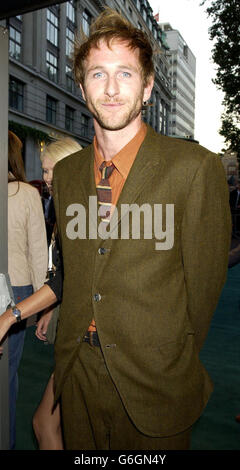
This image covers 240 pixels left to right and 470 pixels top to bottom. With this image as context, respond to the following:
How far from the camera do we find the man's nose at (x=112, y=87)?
5.17 feet

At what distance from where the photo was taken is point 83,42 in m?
1.77

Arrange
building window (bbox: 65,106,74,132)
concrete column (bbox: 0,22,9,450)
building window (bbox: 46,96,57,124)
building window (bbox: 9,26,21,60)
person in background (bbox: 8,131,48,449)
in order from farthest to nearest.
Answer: building window (bbox: 65,106,74,132)
building window (bbox: 46,96,57,124)
building window (bbox: 9,26,21,60)
person in background (bbox: 8,131,48,449)
concrete column (bbox: 0,22,9,450)

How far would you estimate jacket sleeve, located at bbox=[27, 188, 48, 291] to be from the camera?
2.85 m

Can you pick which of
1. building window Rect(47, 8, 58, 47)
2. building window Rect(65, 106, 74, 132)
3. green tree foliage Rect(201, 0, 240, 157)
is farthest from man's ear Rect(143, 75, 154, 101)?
building window Rect(65, 106, 74, 132)

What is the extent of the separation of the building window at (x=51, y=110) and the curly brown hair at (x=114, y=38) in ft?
103

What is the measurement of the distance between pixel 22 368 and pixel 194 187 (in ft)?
12.3

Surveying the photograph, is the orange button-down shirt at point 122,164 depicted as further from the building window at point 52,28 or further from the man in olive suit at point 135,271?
the building window at point 52,28

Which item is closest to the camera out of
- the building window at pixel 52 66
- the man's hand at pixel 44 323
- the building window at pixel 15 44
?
the man's hand at pixel 44 323

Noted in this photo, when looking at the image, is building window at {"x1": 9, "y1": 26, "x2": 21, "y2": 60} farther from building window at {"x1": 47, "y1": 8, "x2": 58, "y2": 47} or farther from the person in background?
the person in background

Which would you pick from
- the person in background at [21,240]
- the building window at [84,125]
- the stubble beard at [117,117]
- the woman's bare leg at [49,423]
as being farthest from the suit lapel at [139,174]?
the building window at [84,125]

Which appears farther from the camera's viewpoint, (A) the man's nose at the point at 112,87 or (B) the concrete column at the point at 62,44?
(B) the concrete column at the point at 62,44

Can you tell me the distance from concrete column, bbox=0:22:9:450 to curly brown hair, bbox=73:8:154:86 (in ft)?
1.60

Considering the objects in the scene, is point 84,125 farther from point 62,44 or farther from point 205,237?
point 205,237

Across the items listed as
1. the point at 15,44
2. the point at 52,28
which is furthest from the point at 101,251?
the point at 52,28
